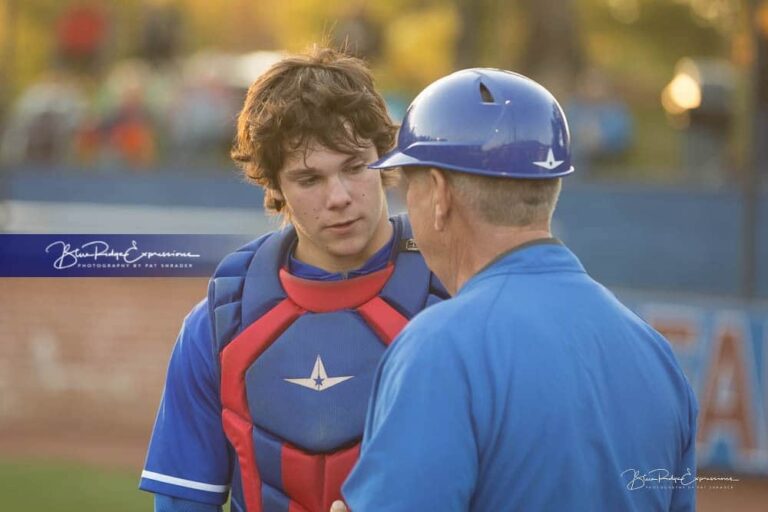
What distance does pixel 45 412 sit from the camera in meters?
10.1

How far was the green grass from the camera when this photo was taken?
7.86m

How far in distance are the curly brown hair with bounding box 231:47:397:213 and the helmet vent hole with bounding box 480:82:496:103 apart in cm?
59

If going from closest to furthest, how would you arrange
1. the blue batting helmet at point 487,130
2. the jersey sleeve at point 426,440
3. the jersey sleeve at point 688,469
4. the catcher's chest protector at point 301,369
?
the jersey sleeve at point 426,440 → the blue batting helmet at point 487,130 → the jersey sleeve at point 688,469 → the catcher's chest protector at point 301,369

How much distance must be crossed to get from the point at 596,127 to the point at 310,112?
777 cm

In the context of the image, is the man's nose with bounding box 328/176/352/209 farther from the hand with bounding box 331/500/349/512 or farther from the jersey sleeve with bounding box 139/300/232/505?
the hand with bounding box 331/500/349/512

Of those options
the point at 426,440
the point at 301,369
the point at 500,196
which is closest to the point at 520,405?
the point at 426,440

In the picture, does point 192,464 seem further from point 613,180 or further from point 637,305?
point 613,180

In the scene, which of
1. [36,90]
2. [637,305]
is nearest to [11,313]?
[36,90]

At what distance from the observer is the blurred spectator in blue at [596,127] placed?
1029 centimetres

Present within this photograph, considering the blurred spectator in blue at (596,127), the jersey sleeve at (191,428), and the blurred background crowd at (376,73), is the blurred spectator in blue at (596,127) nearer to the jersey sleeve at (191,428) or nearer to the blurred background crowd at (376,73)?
the blurred background crowd at (376,73)

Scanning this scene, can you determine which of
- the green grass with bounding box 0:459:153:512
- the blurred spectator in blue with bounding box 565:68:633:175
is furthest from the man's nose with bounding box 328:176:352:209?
the blurred spectator in blue with bounding box 565:68:633:175

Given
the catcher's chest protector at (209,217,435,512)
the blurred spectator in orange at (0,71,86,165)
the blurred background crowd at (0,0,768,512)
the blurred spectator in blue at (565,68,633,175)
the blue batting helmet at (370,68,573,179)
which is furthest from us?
the blurred spectator in orange at (0,71,86,165)

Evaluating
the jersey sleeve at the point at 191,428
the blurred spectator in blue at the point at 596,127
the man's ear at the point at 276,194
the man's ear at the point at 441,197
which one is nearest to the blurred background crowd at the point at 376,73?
the blurred spectator in blue at the point at 596,127

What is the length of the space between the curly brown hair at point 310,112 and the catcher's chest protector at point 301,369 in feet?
1.01
